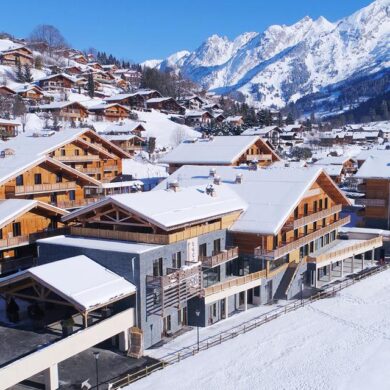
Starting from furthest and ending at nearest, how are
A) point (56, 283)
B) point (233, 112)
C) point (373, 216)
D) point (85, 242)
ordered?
point (233, 112), point (373, 216), point (85, 242), point (56, 283)

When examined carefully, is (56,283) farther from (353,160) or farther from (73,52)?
(73,52)

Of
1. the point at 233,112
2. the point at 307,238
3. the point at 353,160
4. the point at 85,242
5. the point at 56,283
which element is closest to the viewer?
the point at 56,283

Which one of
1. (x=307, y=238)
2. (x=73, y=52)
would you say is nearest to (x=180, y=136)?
(x=307, y=238)

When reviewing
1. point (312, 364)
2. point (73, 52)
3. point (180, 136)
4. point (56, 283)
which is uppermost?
point (73, 52)

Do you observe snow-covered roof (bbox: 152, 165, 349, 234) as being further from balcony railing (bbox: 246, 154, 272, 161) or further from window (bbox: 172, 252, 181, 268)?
balcony railing (bbox: 246, 154, 272, 161)

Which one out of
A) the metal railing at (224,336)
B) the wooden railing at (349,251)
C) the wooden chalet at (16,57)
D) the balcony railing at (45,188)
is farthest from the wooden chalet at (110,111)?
Answer: the metal railing at (224,336)

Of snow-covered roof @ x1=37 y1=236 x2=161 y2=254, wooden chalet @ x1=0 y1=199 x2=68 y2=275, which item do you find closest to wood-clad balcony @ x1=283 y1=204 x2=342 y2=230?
snow-covered roof @ x1=37 y1=236 x2=161 y2=254

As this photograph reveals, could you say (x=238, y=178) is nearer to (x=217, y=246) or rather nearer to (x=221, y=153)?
(x=217, y=246)

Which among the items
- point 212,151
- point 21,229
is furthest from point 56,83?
point 21,229
